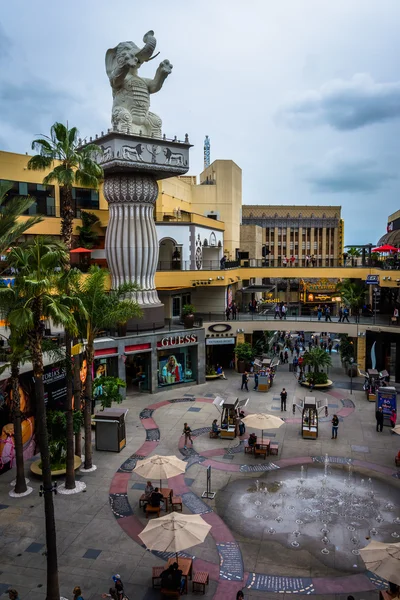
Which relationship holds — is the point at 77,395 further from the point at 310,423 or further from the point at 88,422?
the point at 310,423

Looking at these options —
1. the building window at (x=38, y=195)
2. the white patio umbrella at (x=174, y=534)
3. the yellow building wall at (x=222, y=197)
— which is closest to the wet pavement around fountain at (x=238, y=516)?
the white patio umbrella at (x=174, y=534)

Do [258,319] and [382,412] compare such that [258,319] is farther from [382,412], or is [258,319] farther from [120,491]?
[120,491]

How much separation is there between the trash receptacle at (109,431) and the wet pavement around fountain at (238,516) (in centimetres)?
49

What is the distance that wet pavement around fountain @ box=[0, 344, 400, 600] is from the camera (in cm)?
1440

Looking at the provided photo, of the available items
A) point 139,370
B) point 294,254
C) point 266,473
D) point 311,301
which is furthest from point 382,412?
point 294,254

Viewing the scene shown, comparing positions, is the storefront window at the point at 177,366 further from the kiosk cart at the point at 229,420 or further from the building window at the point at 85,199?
the building window at the point at 85,199

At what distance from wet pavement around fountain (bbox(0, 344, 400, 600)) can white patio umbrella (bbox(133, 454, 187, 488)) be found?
1573mm

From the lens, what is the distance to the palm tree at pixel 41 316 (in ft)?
43.4

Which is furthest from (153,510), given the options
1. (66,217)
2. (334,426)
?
(66,217)

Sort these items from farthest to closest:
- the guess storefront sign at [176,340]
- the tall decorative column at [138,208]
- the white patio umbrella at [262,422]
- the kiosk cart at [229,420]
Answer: the guess storefront sign at [176,340]
the tall decorative column at [138,208]
the kiosk cart at [229,420]
the white patio umbrella at [262,422]

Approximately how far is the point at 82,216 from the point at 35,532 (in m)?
27.9

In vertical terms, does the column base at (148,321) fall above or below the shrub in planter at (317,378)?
→ above

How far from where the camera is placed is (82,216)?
3991cm

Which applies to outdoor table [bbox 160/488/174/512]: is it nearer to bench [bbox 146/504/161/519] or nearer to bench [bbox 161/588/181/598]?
bench [bbox 146/504/161/519]
